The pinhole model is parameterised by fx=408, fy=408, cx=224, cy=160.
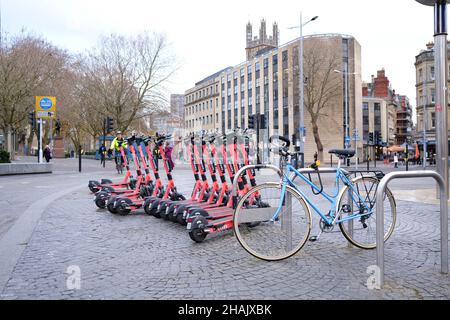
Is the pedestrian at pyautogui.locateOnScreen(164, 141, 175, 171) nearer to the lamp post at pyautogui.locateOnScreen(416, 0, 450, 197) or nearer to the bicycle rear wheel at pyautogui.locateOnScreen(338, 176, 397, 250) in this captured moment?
the bicycle rear wheel at pyautogui.locateOnScreen(338, 176, 397, 250)

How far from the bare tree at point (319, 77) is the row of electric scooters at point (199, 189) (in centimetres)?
3905

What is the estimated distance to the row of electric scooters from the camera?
18.8ft

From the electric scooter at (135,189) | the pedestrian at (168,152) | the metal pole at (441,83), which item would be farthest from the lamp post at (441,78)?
the electric scooter at (135,189)

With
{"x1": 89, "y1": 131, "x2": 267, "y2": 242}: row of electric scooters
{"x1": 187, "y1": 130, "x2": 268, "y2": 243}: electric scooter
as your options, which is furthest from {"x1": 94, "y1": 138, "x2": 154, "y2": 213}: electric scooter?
{"x1": 187, "y1": 130, "x2": 268, "y2": 243}: electric scooter

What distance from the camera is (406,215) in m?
7.50

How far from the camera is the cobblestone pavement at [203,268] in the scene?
3533mm

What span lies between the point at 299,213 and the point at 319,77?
47.1m

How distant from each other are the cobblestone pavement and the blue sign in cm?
1979

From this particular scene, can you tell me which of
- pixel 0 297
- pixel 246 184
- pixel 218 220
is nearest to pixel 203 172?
pixel 246 184

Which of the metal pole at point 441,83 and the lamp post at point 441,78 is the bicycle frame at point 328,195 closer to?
the lamp post at point 441,78

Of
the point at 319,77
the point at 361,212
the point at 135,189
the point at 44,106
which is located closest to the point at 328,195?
the point at 361,212

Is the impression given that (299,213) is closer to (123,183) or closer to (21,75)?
(123,183)

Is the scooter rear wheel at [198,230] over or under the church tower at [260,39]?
under
